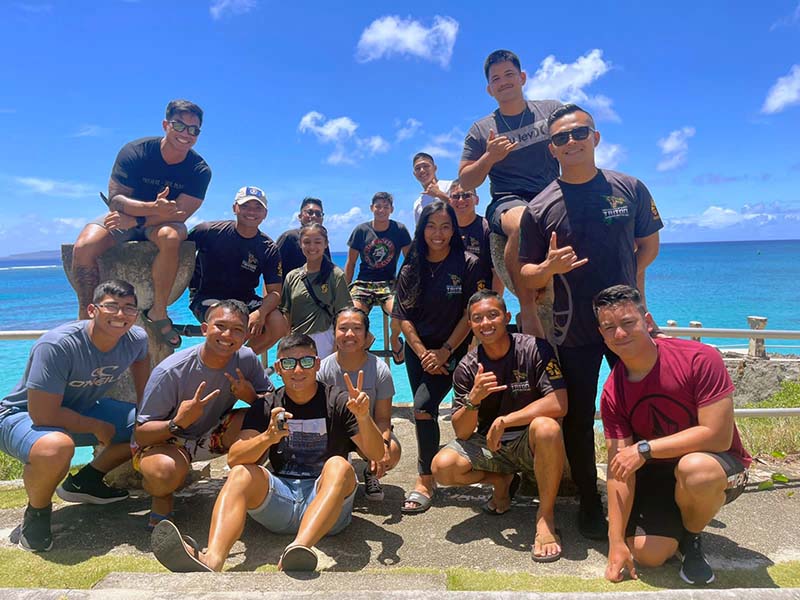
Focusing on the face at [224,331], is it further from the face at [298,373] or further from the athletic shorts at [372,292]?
the athletic shorts at [372,292]

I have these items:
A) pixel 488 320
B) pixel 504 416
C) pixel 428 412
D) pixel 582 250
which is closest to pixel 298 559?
pixel 504 416

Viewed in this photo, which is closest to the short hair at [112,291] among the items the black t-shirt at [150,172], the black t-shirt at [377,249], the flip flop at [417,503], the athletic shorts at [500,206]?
the black t-shirt at [150,172]

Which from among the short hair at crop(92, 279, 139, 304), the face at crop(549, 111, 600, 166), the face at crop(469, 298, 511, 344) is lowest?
the face at crop(469, 298, 511, 344)

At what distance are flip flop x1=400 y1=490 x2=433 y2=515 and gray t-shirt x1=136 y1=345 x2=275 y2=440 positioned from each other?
1.32 m

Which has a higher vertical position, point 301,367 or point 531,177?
point 531,177

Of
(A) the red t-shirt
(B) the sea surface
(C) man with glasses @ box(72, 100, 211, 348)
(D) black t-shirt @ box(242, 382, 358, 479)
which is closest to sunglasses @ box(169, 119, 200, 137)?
(C) man with glasses @ box(72, 100, 211, 348)

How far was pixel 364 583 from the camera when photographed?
2.60 metres

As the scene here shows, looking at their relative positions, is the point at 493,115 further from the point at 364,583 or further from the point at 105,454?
the point at 105,454

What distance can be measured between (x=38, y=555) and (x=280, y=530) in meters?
1.48

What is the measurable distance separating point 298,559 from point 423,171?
5.21 m

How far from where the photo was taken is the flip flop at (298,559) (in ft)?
9.09

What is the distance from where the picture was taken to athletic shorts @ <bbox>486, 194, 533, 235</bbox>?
440 cm

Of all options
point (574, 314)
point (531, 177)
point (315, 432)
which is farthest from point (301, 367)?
point (531, 177)

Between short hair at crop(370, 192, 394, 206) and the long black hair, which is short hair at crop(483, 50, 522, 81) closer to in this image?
the long black hair
